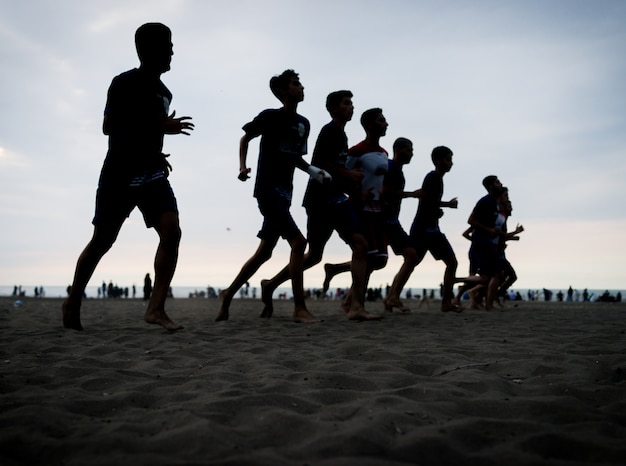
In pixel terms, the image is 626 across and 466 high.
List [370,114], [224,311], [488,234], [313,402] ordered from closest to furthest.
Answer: [313,402] → [224,311] → [370,114] → [488,234]

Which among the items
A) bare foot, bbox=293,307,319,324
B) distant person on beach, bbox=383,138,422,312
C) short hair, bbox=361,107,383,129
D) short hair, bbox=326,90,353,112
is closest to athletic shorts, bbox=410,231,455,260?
distant person on beach, bbox=383,138,422,312

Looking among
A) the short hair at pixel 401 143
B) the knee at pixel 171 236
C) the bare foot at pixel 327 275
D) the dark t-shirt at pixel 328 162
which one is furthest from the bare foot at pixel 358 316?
the short hair at pixel 401 143

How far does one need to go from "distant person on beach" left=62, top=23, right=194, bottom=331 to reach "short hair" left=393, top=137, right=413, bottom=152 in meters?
3.91

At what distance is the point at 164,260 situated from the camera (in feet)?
14.6

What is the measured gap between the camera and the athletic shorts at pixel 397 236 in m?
7.19

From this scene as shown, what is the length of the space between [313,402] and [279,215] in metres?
3.35

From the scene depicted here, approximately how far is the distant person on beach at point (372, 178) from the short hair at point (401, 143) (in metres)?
1.02

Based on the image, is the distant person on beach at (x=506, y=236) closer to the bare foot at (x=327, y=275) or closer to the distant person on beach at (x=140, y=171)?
the bare foot at (x=327, y=275)

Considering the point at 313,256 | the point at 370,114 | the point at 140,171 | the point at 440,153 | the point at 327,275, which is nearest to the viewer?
the point at 140,171

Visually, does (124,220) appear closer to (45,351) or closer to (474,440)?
(45,351)

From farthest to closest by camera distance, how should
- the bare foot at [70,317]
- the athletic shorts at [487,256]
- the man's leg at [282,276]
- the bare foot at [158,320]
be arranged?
the athletic shorts at [487,256], the man's leg at [282,276], the bare foot at [70,317], the bare foot at [158,320]

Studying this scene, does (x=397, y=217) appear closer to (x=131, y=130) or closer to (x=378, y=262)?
(x=378, y=262)

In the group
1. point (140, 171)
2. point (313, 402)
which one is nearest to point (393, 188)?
point (140, 171)

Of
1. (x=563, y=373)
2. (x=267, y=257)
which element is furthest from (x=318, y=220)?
(x=563, y=373)
